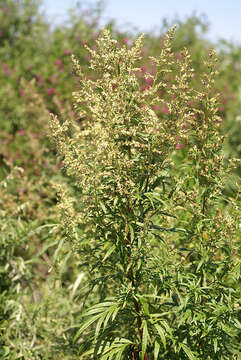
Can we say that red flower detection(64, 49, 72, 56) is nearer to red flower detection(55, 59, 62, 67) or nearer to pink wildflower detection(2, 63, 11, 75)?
red flower detection(55, 59, 62, 67)

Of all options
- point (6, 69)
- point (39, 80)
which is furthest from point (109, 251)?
point (6, 69)

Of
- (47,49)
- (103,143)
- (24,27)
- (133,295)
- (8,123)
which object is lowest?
(133,295)

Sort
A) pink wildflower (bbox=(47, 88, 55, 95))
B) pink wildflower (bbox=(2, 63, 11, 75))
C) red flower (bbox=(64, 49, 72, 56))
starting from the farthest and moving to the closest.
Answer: pink wildflower (bbox=(2, 63, 11, 75)), red flower (bbox=(64, 49, 72, 56)), pink wildflower (bbox=(47, 88, 55, 95))

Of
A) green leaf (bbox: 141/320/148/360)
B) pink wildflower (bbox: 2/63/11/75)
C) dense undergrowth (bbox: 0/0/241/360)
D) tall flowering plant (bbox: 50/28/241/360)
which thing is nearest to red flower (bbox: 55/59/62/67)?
pink wildflower (bbox: 2/63/11/75)

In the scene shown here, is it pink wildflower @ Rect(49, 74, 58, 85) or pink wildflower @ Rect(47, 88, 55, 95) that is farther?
pink wildflower @ Rect(49, 74, 58, 85)

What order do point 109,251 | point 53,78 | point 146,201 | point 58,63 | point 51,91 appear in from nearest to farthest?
point 109,251, point 146,201, point 51,91, point 53,78, point 58,63

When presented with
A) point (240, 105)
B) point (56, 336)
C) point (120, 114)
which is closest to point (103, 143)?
point (120, 114)

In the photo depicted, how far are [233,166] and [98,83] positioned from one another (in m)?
0.97

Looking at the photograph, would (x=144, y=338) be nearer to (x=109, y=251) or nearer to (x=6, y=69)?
(x=109, y=251)

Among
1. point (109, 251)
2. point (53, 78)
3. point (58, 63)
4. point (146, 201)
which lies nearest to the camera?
point (109, 251)

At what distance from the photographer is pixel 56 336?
4199 mm

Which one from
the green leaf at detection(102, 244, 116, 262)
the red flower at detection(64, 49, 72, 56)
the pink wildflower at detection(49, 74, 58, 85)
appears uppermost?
the red flower at detection(64, 49, 72, 56)

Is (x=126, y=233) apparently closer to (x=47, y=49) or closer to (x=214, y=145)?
(x=214, y=145)

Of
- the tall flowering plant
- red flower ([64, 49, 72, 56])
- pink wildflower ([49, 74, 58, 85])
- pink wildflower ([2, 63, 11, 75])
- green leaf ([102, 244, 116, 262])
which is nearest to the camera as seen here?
green leaf ([102, 244, 116, 262])
